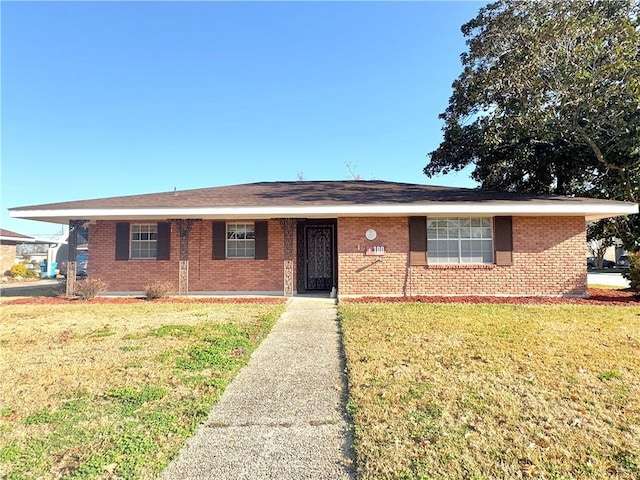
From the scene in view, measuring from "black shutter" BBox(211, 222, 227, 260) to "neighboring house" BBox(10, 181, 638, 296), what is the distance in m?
0.03

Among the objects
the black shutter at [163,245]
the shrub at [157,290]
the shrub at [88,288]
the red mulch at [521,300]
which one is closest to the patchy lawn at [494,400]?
the red mulch at [521,300]

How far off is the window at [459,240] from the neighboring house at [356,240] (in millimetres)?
30

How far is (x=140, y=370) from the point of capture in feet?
15.1

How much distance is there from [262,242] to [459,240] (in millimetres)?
6078

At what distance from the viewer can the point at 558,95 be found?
12211 millimetres

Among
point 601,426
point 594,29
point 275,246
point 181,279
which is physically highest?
point 594,29

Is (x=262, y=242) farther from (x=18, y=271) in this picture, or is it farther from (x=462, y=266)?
(x=18, y=271)

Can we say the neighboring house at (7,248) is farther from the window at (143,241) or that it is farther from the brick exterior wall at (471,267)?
the brick exterior wall at (471,267)

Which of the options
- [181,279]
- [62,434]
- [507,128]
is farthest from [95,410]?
[507,128]

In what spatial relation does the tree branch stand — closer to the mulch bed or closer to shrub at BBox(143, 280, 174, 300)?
the mulch bed

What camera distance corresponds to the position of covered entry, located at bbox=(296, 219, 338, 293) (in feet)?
40.2

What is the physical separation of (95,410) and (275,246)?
27.9 ft

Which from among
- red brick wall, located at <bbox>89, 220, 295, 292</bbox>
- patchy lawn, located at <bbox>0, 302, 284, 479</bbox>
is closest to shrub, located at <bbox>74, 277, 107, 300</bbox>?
red brick wall, located at <bbox>89, 220, 295, 292</bbox>

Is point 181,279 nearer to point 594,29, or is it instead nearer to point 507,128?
point 507,128
